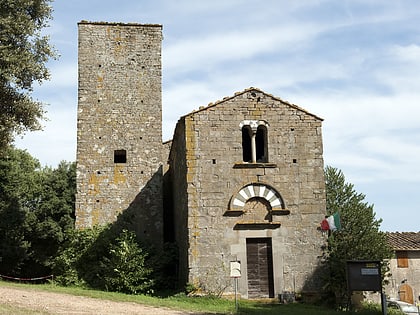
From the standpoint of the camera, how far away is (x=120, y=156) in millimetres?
24875

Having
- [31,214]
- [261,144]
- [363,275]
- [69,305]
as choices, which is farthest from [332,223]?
[31,214]

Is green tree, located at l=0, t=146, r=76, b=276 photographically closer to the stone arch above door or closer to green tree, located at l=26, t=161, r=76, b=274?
green tree, located at l=26, t=161, r=76, b=274

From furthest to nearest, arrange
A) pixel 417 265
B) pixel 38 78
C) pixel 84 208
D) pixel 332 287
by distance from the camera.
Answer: pixel 417 265 → pixel 84 208 → pixel 38 78 → pixel 332 287

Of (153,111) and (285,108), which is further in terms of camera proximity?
(153,111)

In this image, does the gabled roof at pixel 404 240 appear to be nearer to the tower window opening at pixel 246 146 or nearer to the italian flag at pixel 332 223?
the italian flag at pixel 332 223

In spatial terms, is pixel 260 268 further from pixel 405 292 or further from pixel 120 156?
pixel 405 292

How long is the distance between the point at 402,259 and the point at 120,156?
18.2 m

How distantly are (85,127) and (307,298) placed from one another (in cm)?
1214

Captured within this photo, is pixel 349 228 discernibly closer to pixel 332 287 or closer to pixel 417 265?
pixel 332 287

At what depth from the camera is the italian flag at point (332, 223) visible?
1812 cm

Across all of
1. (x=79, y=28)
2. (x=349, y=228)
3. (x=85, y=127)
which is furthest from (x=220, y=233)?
(x=79, y=28)

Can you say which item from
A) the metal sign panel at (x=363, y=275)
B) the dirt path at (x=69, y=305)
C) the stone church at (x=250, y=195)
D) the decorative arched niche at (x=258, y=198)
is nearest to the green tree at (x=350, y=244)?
the stone church at (x=250, y=195)

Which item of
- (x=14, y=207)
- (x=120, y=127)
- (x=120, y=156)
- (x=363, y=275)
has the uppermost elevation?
(x=120, y=127)

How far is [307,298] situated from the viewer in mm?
18250
